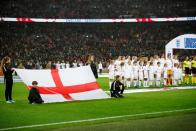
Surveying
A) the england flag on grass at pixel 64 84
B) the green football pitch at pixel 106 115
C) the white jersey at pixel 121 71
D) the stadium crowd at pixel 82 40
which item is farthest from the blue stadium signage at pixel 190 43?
the stadium crowd at pixel 82 40

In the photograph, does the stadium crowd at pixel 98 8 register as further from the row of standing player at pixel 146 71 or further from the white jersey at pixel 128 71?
the white jersey at pixel 128 71

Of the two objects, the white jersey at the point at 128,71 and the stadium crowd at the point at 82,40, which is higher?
the stadium crowd at the point at 82,40

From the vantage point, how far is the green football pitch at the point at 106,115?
36.4 feet

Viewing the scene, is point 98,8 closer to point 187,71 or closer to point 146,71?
point 187,71

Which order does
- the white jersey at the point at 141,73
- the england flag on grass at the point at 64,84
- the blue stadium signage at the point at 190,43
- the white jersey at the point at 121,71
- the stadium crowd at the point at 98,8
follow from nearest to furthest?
the england flag on grass at the point at 64,84
the white jersey at the point at 121,71
the white jersey at the point at 141,73
the blue stadium signage at the point at 190,43
the stadium crowd at the point at 98,8

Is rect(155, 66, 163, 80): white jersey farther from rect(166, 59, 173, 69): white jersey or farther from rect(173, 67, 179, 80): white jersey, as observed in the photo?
rect(173, 67, 179, 80): white jersey

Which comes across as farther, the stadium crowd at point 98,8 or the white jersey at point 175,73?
the stadium crowd at point 98,8

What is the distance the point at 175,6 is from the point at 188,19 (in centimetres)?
513

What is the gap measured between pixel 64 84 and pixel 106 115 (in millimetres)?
5444

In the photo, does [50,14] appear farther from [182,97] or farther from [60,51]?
[182,97]

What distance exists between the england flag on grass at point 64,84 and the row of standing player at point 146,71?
602 cm

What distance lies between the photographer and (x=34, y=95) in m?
16.8

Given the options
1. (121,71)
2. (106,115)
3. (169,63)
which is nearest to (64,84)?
(106,115)

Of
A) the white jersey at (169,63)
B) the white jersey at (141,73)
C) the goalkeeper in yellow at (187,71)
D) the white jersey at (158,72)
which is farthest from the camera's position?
the goalkeeper in yellow at (187,71)
